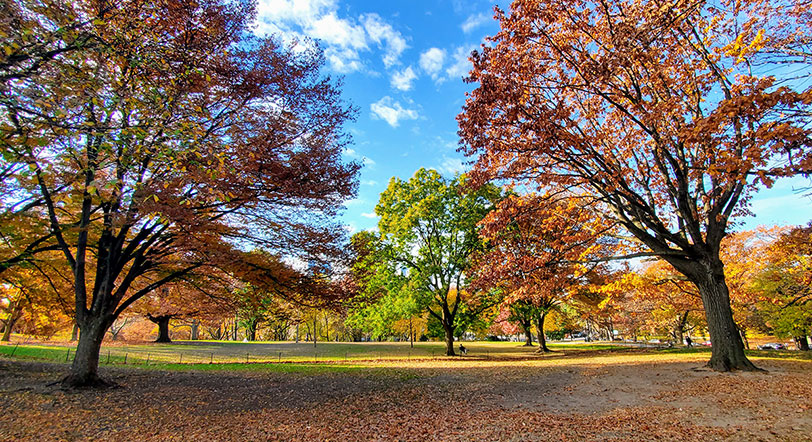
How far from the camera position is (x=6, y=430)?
21.0 ft

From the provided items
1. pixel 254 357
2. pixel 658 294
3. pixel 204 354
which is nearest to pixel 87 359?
pixel 254 357

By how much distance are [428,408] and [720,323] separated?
9.80 m

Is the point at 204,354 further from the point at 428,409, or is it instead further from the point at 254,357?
the point at 428,409

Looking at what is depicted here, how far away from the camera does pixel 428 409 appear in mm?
8508

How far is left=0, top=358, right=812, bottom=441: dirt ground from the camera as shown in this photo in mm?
6305

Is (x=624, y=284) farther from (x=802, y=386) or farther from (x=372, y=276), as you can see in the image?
(x=372, y=276)

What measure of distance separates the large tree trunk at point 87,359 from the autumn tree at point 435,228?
620 inches

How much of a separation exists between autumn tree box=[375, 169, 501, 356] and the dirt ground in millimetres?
11798

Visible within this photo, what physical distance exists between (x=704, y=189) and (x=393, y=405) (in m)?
12.6

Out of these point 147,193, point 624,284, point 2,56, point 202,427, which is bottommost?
point 202,427

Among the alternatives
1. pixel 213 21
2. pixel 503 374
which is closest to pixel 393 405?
pixel 503 374

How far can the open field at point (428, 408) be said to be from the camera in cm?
632

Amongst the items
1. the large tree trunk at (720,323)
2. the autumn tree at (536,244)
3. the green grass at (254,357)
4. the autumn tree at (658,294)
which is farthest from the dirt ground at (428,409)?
the green grass at (254,357)

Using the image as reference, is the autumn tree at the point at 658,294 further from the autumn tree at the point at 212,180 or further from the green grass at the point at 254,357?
Answer: the autumn tree at the point at 212,180
